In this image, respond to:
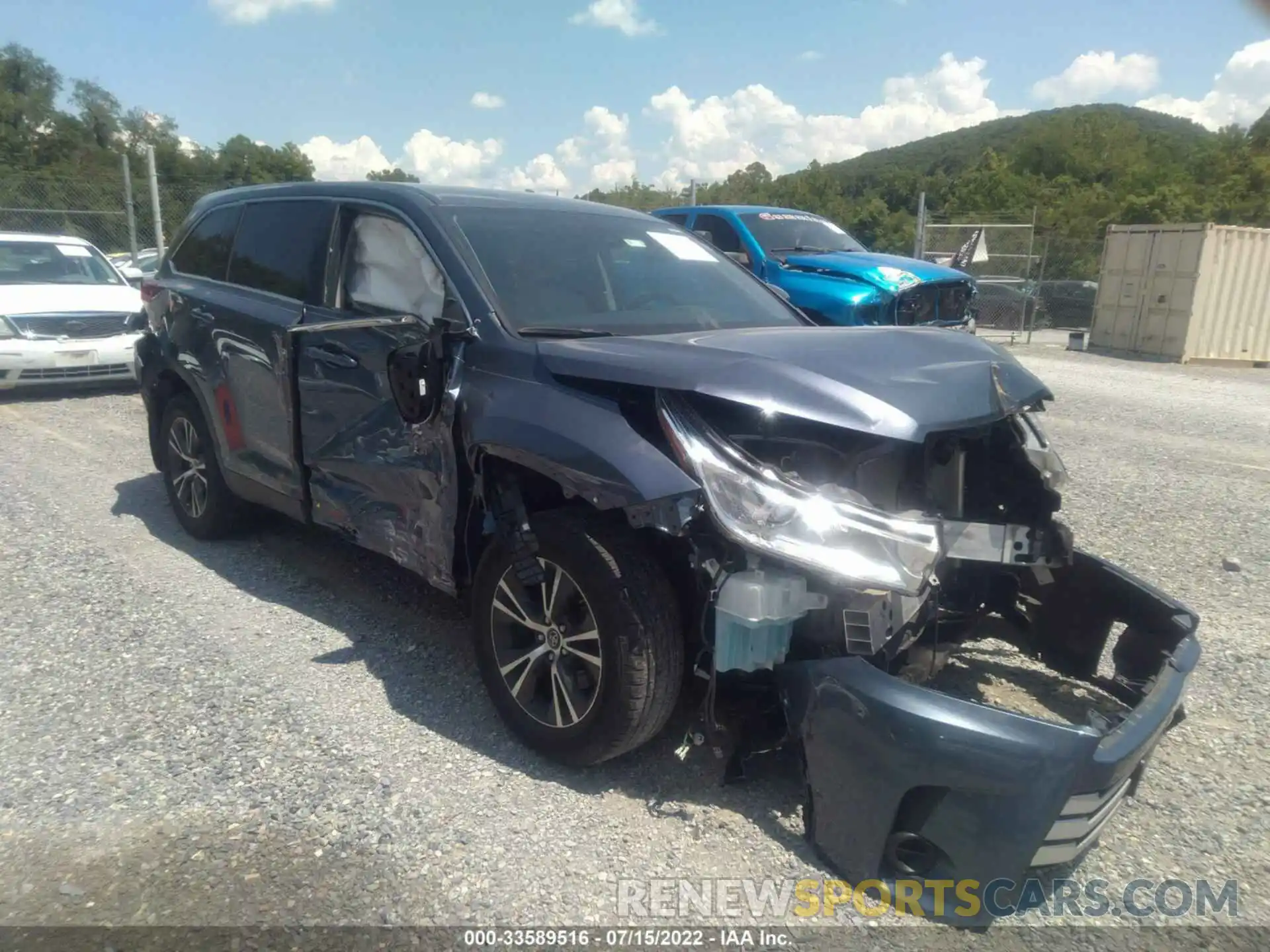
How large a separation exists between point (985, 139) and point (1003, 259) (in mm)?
108710

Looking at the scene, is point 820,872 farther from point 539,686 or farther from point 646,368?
point 646,368

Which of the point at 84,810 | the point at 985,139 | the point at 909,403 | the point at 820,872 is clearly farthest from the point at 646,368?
the point at 985,139

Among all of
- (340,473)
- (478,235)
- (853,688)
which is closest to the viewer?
(853,688)

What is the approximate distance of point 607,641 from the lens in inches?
111

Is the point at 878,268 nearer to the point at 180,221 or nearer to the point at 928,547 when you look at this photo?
the point at 928,547

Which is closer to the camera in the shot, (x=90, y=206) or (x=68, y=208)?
(x=68, y=208)

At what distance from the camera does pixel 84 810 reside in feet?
9.51

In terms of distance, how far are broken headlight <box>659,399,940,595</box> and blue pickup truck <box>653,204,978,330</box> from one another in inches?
268

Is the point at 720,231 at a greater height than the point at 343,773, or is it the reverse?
the point at 720,231

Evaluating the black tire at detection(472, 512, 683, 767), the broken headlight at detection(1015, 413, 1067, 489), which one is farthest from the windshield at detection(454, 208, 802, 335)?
the broken headlight at detection(1015, 413, 1067, 489)

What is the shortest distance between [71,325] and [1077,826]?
10550 mm

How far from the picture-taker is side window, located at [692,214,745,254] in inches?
417

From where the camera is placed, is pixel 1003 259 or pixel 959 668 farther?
pixel 1003 259

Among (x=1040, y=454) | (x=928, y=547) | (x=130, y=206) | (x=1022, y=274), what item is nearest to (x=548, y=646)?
(x=928, y=547)
